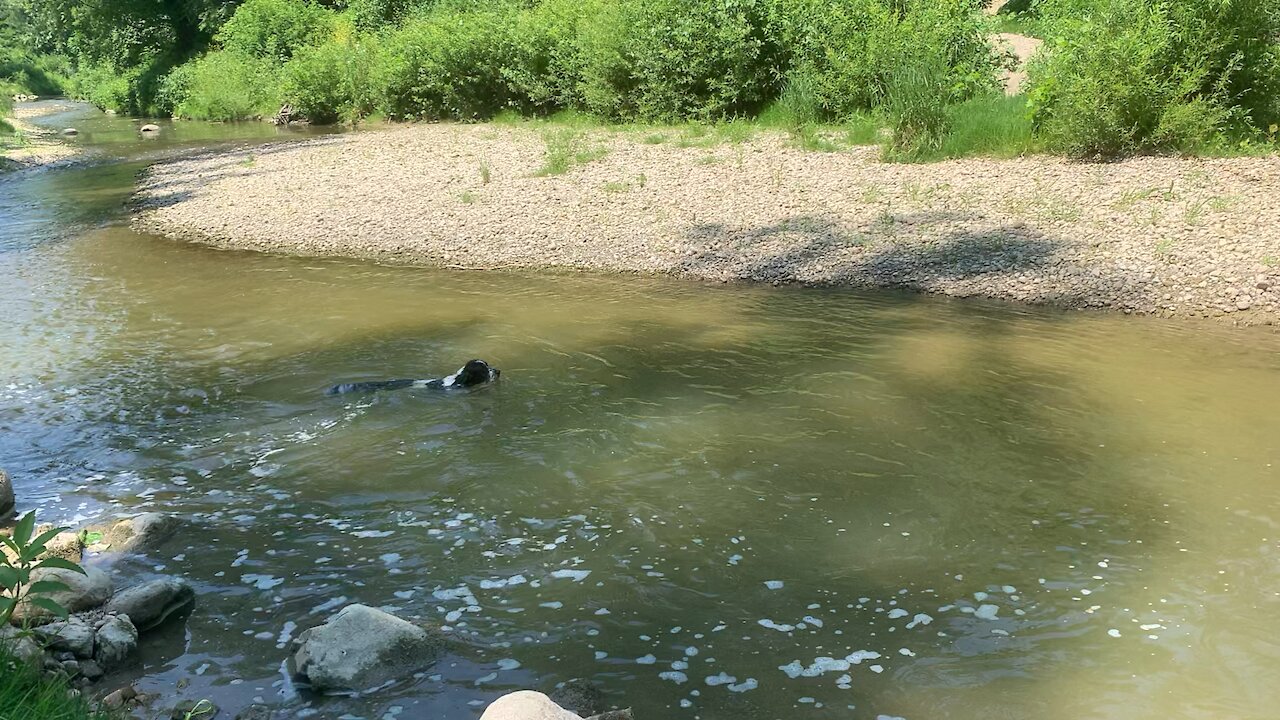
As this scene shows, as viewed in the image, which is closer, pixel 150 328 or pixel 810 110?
pixel 150 328

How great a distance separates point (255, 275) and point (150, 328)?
2067 mm

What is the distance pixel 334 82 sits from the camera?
28.3 metres

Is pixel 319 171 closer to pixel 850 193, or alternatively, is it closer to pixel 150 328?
pixel 150 328

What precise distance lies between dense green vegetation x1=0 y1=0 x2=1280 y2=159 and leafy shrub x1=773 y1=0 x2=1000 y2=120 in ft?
0.10

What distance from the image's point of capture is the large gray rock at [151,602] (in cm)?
433

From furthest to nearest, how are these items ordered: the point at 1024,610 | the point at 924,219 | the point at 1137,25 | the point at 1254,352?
1. the point at 1137,25
2. the point at 924,219
3. the point at 1254,352
4. the point at 1024,610

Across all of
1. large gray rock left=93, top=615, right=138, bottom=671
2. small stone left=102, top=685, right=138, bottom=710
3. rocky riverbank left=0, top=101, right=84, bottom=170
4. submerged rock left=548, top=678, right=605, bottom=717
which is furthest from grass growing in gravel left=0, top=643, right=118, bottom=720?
rocky riverbank left=0, top=101, right=84, bottom=170

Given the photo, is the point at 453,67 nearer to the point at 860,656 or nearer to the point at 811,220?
the point at 811,220

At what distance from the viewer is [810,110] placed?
16.0 m

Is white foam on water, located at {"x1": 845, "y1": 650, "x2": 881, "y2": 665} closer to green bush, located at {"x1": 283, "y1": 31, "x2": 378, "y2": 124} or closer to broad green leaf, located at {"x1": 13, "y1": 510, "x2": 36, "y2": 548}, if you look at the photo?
broad green leaf, located at {"x1": 13, "y1": 510, "x2": 36, "y2": 548}

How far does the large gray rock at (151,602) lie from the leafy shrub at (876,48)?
11944 mm

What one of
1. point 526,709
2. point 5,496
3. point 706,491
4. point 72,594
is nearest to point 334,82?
point 5,496

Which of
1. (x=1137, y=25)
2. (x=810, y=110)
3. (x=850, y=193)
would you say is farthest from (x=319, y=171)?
(x=1137, y=25)

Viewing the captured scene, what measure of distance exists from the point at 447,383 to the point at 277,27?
30.1 metres
